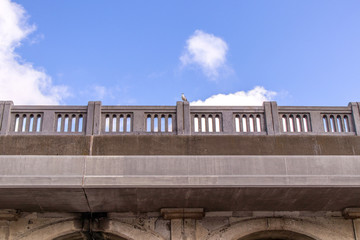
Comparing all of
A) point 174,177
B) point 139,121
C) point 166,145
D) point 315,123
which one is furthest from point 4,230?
point 315,123

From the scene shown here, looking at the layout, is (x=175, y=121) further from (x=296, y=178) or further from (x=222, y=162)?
(x=296, y=178)

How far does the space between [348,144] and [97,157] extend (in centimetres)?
558

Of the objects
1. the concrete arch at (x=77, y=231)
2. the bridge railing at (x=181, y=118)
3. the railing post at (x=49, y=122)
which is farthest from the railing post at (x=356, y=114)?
the railing post at (x=49, y=122)

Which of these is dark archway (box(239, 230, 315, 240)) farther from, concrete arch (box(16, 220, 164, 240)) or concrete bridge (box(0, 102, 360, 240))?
concrete arch (box(16, 220, 164, 240))

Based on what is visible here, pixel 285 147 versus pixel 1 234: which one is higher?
pixel 285 147

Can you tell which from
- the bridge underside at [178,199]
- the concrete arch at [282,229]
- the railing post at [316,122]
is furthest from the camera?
the concrete arch at [282,229]

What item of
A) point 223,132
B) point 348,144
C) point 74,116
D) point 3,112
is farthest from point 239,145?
point 3,112

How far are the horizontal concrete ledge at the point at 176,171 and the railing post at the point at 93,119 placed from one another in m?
1.06

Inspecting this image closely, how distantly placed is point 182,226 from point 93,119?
10.6 feet

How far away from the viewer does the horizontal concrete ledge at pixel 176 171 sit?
10852 mm

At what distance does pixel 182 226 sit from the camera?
12578 mm

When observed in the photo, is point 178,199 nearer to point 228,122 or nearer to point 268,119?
point 228,122

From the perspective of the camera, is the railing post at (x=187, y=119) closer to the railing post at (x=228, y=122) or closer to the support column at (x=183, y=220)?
the railing post at (x=228, y=122)

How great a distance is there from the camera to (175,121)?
1228 centimetres
